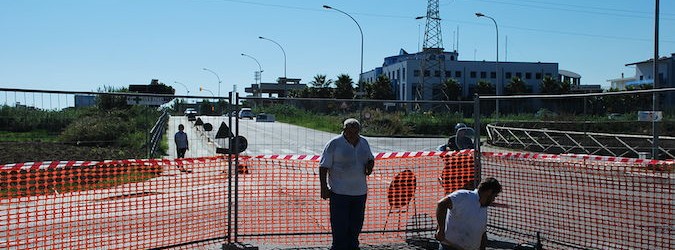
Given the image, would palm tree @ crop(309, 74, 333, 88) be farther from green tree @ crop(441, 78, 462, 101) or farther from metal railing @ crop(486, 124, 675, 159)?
metal railing @ crop(486, 124, 675, 159)

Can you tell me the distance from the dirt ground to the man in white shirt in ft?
35.5

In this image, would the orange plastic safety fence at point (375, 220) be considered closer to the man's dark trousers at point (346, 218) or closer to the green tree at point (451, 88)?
the man's dark trousers at point (346, 218)

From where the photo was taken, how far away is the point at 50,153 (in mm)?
17812

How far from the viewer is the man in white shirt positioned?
5207 mm

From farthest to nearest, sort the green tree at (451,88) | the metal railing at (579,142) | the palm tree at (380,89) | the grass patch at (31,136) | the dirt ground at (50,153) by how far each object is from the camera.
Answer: the palm tree at (380,89)
the green tree at (451,88)
the metal railing at (579,142)
the dirt ground at (50,153)
the grass patch at (31,136)

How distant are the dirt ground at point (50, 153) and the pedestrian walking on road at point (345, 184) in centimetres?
900

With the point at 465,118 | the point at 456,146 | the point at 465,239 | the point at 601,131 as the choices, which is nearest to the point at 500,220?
the point at 456,146

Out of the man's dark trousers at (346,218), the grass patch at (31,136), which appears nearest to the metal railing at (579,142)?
the man's dark trousers at (346,218)

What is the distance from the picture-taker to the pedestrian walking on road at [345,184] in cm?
673

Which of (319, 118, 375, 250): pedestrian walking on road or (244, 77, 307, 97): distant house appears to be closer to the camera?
(319, 118, 375, 250): pedestrian walking on road

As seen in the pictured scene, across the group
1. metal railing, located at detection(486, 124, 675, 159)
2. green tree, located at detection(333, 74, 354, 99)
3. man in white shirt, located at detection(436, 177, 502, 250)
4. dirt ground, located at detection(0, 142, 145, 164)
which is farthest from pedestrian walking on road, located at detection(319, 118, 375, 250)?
green tree, located at detection(333, 74, 354, 99)

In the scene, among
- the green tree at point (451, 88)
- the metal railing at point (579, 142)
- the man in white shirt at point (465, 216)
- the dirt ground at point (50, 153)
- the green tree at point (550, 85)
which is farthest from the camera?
the green tree at point (451, 88)

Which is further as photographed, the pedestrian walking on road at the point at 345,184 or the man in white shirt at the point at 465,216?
the pedestrian walking on road at the point at 345,184

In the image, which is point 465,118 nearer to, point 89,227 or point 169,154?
point 89,227
